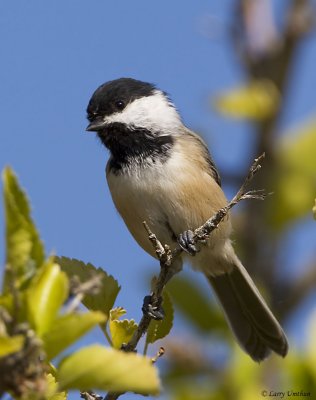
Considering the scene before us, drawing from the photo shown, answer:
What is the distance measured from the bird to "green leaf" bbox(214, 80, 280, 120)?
479 mm

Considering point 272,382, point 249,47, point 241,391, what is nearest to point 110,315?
point 241,391

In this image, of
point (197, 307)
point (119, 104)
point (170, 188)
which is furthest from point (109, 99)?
point (197, 307)

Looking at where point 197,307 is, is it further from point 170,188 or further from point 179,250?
point 170,188

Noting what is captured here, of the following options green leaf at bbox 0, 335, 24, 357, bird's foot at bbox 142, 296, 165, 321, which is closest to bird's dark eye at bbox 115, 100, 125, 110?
bird's foot at bbox 142, 296, 165, 321

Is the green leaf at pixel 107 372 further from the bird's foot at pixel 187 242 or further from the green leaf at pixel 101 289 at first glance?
the bird's foot at pixel 187 242

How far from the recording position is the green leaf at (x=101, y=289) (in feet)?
6.04

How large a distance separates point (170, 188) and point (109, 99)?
2.17 ft

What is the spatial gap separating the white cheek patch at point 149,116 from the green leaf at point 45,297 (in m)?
2.61

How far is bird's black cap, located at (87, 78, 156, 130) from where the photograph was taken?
385 cm

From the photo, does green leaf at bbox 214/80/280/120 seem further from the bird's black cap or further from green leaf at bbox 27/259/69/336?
green leaf at bbox 27/259/69/336

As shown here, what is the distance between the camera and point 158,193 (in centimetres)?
351

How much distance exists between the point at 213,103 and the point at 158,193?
0.54 m

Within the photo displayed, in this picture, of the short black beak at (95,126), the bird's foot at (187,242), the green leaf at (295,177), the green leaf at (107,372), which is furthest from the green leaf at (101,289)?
the short black beak at (95,126)

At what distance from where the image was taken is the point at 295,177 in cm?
301
